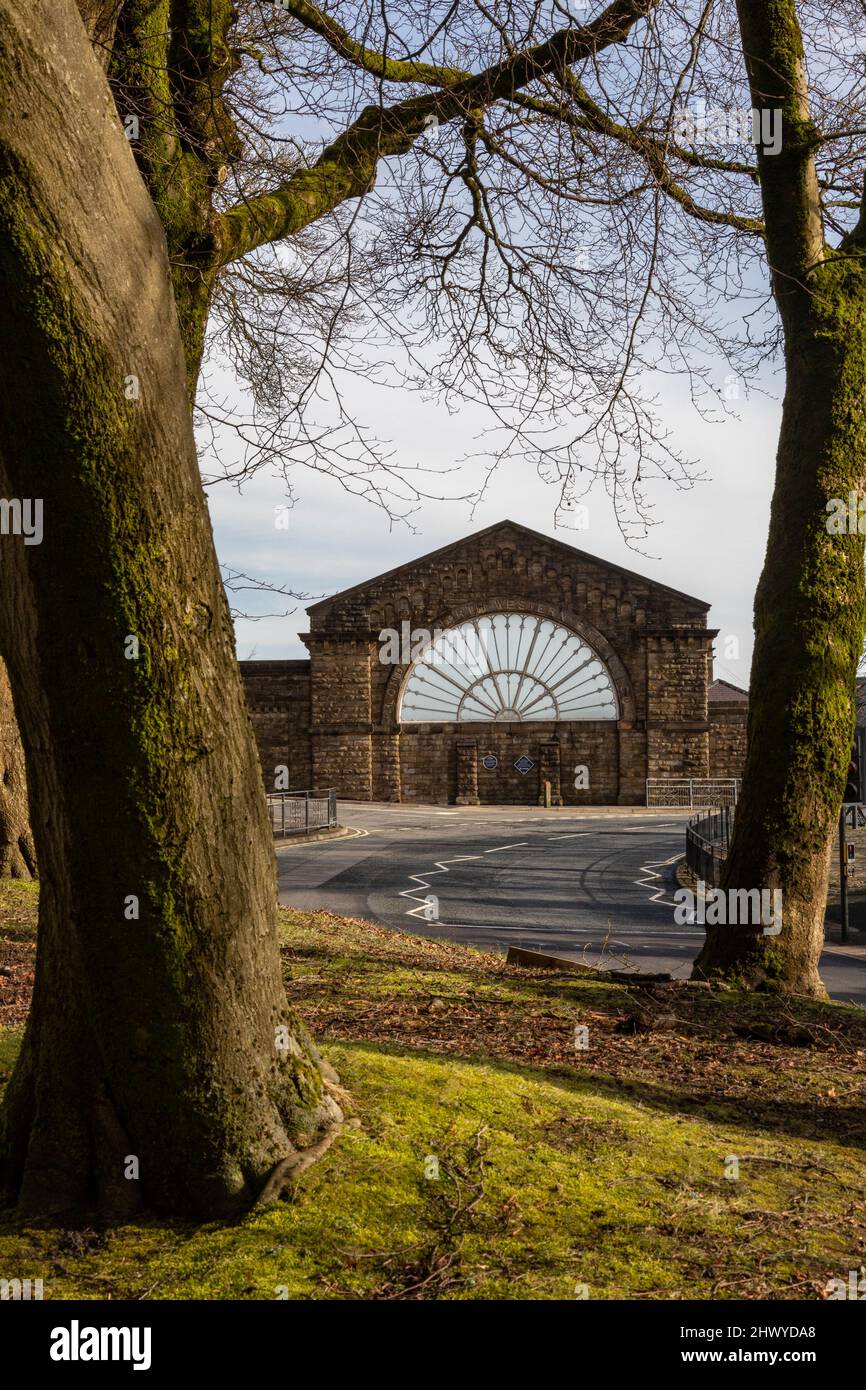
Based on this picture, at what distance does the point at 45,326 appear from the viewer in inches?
108

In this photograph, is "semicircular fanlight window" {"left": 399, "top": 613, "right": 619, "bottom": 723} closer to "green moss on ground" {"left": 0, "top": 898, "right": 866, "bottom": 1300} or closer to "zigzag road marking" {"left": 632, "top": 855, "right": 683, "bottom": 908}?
"zigzag road marking" {"left": 632, "top": 855, "right": 683, "bottom": 908}

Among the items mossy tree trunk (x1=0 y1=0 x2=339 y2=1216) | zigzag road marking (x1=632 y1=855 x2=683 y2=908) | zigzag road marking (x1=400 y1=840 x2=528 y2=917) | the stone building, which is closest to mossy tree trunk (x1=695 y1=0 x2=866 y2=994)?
mossy tree trunk (x1=0 y1=0 x2=339 y2=1216)

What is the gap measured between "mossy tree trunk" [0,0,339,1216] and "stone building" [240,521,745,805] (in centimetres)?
3590

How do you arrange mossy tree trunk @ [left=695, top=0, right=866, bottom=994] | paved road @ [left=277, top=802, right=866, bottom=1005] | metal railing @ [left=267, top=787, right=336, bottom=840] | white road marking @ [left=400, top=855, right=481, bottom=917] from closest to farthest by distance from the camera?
1. mossy tree trunk @ [left=695, top=0, right=866, bottom=994]
2. paved road @ [left=277, top=802, right=866, bottom=1005]
3. white road marking @ [left=400, top=855, right=481, bottom=917]
4. metal railing @ [left=267, top=787, right=336, bottom=840]

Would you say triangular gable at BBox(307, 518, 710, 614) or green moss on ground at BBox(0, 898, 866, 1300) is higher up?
triangular gable at BBox(307, 518, 710, 614)

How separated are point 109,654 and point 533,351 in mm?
5932

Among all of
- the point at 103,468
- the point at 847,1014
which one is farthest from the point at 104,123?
the point at 847,1014

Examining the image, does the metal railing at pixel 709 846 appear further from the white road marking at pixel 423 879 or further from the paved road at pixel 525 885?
the white road marking at pixel 423 879

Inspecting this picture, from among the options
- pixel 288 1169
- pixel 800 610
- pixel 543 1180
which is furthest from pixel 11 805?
pixel 543 1180

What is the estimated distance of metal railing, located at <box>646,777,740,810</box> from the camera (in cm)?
3881

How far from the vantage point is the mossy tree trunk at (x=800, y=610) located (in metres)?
6.19

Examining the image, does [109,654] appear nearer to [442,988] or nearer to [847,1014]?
[442,988]

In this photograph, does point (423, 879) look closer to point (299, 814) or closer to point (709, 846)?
point (709, 846)

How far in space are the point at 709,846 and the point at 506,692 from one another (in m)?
22.0
